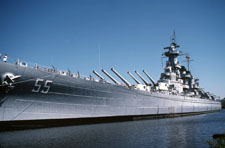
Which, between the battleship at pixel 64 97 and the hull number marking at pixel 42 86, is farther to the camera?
the hull number marking at pixel 42 86

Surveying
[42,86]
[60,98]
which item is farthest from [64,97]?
[42,86]

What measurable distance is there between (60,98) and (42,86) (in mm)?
2272

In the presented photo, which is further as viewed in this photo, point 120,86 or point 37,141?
point 120,86

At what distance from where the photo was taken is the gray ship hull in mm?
17578

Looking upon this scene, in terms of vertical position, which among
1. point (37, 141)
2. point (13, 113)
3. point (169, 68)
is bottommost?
point (37, 141)

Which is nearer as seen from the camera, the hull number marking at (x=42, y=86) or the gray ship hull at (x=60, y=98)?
the gray ship hull at (x=60, y=98)

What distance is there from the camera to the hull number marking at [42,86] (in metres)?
18.8

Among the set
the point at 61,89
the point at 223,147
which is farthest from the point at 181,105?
the point at 223,147

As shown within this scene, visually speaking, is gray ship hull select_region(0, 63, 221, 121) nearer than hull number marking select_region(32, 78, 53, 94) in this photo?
Yes

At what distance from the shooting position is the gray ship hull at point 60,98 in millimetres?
17578

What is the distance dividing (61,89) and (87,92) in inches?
134

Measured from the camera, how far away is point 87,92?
901 inches

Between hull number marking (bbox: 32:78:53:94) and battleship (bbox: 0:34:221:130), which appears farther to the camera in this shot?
hull number marking (bbox: 32:78:53:94)

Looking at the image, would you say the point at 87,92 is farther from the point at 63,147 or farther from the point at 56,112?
the point at 63,147
